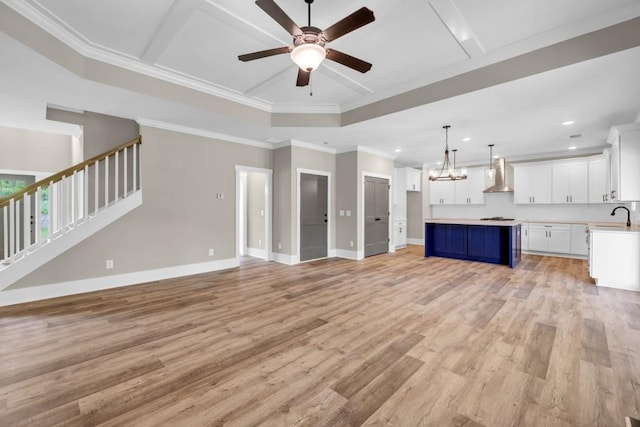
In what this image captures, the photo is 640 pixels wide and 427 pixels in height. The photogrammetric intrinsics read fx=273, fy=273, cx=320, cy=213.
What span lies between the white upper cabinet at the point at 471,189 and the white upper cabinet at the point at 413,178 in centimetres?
118

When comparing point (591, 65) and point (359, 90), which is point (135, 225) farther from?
point (591, 65)

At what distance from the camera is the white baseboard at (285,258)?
619cm

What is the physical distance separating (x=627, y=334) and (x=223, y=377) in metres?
3.87

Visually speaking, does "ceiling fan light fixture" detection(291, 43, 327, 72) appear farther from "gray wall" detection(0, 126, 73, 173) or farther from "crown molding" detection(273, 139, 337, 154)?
"gray wall" detection(0, 126, 73, 173)

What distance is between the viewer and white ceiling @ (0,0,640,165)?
2.65m

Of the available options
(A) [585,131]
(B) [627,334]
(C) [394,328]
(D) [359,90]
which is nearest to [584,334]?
(B) [627,334]

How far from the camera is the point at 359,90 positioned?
14.3ft

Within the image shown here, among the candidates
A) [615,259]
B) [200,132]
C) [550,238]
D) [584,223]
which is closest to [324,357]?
[200,132]

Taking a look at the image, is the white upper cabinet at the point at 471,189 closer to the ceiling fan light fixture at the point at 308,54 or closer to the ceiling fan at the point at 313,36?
the ceiling fan at the point at 313,36

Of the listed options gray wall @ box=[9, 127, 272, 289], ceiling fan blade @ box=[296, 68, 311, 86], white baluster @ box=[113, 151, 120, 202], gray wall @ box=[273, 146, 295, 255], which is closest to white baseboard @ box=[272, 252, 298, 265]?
gray wall @ box=[273, 146, 295, 255]

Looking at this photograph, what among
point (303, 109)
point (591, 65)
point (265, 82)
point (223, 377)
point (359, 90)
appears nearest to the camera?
point (223, 377)

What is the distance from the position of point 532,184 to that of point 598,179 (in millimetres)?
1271

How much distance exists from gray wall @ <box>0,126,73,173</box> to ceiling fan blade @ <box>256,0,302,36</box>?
628 cm

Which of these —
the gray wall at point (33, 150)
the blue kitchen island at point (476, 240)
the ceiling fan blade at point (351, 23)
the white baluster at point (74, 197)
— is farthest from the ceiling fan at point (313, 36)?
the gray wall at point (33, 150)
